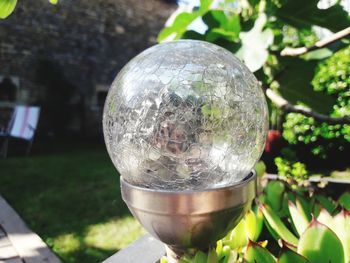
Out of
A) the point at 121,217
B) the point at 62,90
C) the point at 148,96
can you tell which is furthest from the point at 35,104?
the point at 148,96

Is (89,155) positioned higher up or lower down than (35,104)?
lower down

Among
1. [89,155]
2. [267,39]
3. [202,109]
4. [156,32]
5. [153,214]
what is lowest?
[89,155]

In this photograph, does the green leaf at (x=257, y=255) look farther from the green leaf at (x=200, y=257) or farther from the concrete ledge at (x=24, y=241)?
the concrete ledge at (x=24, y=241)

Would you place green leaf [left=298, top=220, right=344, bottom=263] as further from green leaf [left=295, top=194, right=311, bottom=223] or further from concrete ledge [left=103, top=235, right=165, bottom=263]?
concrete ledge [left=103, top=235, right=165, bottom=263]

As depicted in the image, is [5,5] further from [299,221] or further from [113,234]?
[113,234]

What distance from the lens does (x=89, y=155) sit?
774 cm

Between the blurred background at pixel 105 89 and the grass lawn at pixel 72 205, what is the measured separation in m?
0.01

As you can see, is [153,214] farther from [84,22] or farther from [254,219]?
[84,22]

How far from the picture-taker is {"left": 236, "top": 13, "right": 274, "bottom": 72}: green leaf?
4.63 ft

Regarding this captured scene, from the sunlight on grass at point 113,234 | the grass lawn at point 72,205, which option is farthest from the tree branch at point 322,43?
the sunlight on grass at point 113,234

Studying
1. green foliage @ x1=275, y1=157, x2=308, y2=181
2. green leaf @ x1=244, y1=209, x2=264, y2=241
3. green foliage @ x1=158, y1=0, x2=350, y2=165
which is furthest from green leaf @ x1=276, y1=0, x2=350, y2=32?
green foliage @ x1=275, y1=157, x2=308, y2=181

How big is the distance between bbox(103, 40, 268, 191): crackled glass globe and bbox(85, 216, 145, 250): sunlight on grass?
87.4 inches

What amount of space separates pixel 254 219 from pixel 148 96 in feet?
2.60

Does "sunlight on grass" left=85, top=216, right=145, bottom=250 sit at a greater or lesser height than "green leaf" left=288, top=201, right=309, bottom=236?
lesser
